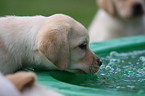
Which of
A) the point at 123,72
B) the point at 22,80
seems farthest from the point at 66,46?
the point at 22,80

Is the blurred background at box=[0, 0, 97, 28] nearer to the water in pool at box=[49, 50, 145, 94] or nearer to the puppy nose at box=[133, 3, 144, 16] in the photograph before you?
the puppy nose at box=[133, 3, 144, 16]

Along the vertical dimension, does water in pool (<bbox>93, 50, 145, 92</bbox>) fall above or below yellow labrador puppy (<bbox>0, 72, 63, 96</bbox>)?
above

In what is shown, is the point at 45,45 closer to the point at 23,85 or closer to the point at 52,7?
the point at 23,85

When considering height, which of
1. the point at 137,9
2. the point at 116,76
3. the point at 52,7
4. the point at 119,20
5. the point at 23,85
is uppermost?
the point at 52,7

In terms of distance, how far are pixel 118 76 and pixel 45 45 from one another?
98 centimetres

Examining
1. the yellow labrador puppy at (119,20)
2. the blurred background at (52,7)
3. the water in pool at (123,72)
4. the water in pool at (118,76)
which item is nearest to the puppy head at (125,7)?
the yellow labrador puppy at (119,20)

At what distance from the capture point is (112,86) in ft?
10.3

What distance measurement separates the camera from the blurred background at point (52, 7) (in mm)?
13914

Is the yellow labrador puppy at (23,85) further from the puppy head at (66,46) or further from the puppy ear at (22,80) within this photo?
the puppy head at (66,46)

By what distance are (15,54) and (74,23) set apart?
31.3 inches

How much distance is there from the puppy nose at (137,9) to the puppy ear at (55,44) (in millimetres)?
4062

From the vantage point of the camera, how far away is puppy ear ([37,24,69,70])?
125 inches

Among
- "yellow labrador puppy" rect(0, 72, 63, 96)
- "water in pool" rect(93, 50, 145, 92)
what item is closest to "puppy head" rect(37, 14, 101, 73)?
"water in pool" rect(93, 50, 145, 92)

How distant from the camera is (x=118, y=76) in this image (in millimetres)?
3523
